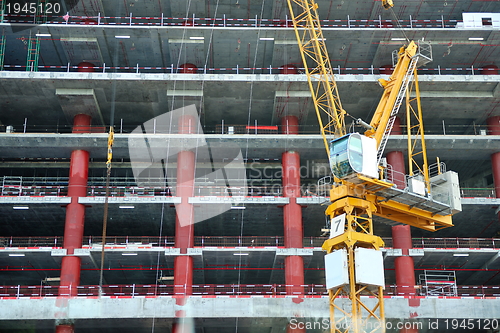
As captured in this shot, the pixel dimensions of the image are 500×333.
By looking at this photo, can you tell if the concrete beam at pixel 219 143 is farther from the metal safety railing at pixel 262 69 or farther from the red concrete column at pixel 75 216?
the metal safety railing at pixel 262 69

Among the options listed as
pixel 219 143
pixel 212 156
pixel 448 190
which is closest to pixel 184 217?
pixel 219 143

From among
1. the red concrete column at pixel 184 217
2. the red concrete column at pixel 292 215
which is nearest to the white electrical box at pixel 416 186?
the red concrete column at pixel 292 215

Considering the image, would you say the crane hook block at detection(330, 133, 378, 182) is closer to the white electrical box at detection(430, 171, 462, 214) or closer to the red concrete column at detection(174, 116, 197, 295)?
the white electrical box at detection(430, 171, 462, 214)

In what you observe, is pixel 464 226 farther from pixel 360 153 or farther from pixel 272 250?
pixel 360 153

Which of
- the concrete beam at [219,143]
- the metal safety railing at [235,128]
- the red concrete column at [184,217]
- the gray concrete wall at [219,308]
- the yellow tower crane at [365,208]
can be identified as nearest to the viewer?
the yellow tower crane at [365,208]

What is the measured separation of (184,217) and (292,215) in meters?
7.60

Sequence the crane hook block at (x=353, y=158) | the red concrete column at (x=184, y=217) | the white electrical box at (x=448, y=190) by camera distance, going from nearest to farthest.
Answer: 1. the crane hook block at (x=353, y=158)
2. the white electrical box at (x=448, y=190)
3. the red concrete column at (x=184, y=217)

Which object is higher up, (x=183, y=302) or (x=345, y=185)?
(x=345, y=185)

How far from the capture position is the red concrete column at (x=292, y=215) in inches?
1654

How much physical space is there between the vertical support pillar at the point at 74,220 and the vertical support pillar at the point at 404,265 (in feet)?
70.7

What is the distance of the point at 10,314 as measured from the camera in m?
38.4

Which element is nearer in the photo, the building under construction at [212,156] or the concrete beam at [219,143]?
the building under construction at [212,156]

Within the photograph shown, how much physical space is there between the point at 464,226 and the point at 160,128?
84.0ft

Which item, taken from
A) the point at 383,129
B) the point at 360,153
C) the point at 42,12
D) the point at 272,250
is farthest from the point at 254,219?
the point at 42,12
